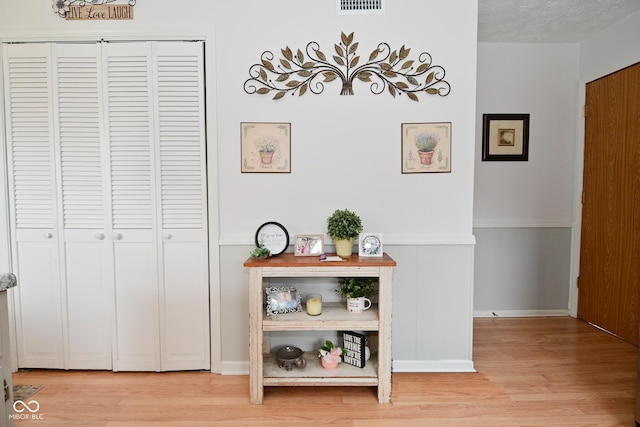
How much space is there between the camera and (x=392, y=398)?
78.6 inches

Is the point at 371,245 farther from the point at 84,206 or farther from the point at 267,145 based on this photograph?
the point at 84,206

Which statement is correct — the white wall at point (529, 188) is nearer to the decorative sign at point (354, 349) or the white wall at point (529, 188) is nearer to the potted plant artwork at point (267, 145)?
the decorative sign at point (354, 349)

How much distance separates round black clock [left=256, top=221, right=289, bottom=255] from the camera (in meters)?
2.11

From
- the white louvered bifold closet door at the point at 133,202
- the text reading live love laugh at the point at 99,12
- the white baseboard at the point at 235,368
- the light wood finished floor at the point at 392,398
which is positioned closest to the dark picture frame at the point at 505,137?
the light wood finished floor at the point at 392,398

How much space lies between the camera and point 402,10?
86.0 inches

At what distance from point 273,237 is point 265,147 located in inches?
22.1

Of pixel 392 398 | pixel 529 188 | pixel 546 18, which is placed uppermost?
pixel 546 18

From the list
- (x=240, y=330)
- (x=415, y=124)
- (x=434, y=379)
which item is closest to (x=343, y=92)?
(x=415, y=124)

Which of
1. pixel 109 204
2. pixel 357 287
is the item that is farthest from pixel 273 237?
pixel 109 204

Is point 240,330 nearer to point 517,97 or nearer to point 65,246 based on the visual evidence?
point 65,246

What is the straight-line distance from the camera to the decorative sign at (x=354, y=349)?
2039 millimetres

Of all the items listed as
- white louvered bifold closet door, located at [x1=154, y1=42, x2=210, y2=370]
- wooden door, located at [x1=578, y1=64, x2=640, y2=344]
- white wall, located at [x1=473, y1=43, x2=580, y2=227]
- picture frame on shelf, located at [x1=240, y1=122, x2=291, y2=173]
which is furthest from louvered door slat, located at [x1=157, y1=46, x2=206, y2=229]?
Result: wooden door, located at [x1=578, y1=64, x2=640, y2=344]

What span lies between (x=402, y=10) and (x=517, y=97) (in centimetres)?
157

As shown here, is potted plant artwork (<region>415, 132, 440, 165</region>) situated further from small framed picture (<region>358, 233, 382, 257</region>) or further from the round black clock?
the round black clock
